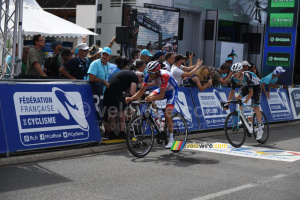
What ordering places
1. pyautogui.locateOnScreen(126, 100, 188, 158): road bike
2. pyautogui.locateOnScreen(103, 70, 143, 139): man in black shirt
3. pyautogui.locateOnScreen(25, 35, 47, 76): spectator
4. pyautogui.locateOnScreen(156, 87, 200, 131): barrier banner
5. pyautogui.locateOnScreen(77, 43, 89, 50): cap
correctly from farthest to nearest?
1. pyautogui.locateOnScreen(156, 87, 200, 131): barrier banner
2. pyautogui.locateOnScreen(25, 35, 47, 76): spectator
3. pyautogui.locateOnScreen(77, 43, 89, 50): cap
4. pyautogui.locateOnScreen(103, 70, 143, 139): man in black shirt
5. pyautogui.locateOnScreen(126, 100, 188, 158): road bike

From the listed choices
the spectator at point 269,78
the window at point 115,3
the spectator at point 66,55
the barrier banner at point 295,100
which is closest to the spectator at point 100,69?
the spectator at point 66,55

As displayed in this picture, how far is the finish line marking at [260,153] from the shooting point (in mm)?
10359

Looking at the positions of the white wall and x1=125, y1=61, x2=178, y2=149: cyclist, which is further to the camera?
the white wall

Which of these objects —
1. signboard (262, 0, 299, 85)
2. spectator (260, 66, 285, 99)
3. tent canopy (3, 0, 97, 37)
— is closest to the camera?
spectator (260, 66, 285, 99)

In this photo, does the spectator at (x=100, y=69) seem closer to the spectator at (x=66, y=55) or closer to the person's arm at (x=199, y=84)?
the spectator at (x=66, y=55)

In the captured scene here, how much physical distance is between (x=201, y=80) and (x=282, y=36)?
6.72 metres

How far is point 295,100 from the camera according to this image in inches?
713

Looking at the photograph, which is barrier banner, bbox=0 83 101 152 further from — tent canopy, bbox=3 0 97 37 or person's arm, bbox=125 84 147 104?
tent canopy, bbox=3 0 97 37

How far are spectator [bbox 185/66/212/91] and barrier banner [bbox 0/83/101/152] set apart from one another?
11.7 feet

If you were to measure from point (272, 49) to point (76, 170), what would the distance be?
12.7 metres

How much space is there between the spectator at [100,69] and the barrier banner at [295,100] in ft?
28.6

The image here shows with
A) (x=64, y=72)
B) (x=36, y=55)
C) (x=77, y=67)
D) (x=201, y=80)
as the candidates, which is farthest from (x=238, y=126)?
(x=36, y=55)

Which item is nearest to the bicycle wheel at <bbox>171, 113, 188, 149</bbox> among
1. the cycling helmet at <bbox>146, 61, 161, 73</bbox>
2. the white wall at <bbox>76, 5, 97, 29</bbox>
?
the cycling helmet at <bbox>146, 61, 161, 73</bbox>

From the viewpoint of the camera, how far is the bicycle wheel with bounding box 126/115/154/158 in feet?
31.7
